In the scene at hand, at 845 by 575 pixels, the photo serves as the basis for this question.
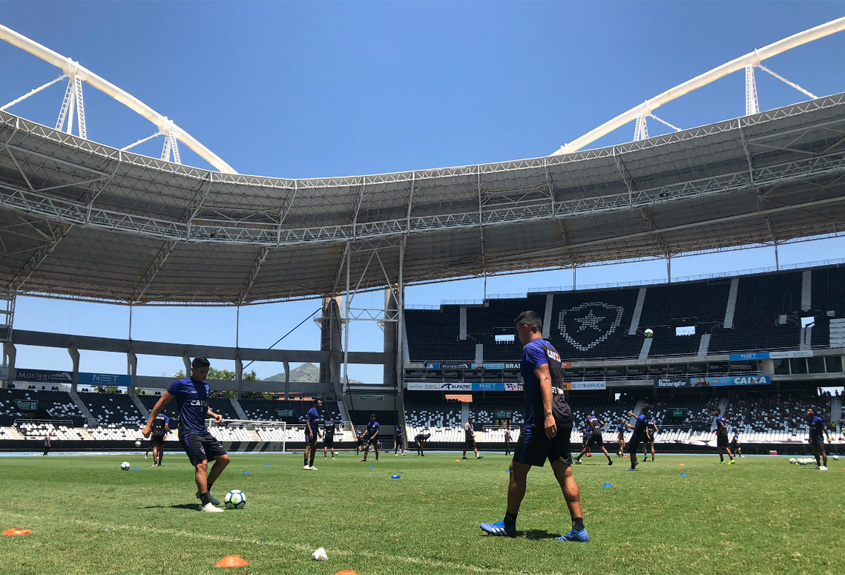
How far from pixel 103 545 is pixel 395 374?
55236mm

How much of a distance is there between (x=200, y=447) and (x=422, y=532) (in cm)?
368

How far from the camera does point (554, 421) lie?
604cm

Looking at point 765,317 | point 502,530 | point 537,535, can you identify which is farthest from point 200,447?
point 765,317

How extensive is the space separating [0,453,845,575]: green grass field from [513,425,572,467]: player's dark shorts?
687mm

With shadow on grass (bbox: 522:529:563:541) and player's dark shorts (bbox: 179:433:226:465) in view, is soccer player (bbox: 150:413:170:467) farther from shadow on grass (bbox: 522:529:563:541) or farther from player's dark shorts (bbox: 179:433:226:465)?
shadow on grass (bbox: 522:529:563:541)

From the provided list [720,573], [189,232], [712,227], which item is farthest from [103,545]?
[712,227]

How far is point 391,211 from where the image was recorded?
4691cm

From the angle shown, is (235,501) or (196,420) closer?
(235,501)

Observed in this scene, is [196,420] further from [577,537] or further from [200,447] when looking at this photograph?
[577,537]

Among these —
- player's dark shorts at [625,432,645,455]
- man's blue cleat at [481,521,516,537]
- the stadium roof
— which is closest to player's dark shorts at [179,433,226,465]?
man's blue cleat at [481,521,516,537]

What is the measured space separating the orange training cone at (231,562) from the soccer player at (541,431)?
2.32m

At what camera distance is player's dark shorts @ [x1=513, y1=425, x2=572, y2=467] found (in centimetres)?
618

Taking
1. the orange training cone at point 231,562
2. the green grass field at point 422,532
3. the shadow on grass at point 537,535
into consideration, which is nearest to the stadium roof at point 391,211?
Result: the green grass field at point 422,532

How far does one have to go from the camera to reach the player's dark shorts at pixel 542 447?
243 inches
